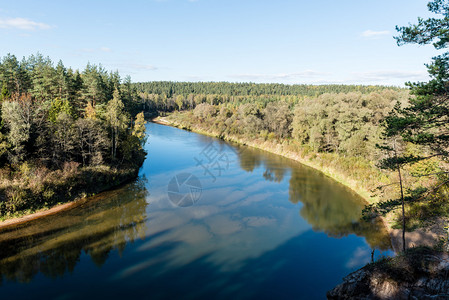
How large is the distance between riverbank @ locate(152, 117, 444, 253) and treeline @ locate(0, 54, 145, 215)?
88.1 feet

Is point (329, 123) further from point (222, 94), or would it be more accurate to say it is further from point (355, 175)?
point (222, 94)

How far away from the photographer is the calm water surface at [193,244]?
15.0 meters

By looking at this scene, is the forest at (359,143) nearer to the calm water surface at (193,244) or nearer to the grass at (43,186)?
the calm water surface at (193,244)

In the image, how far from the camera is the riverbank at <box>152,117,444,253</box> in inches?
707

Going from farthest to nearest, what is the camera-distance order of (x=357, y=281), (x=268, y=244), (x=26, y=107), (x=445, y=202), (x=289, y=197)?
(x=289, y=197), (x=26, y=107), (x=268, y=244), (x=445, y=202), (x=357, y=281)

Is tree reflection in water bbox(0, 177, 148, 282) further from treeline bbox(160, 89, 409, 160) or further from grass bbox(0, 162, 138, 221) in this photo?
treeline bbox(160, 89, 409, 160)

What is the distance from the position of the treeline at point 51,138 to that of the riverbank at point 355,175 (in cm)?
2686

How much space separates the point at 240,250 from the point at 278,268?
3.13 m

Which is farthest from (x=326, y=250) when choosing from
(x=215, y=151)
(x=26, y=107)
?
(x=215, y=151)

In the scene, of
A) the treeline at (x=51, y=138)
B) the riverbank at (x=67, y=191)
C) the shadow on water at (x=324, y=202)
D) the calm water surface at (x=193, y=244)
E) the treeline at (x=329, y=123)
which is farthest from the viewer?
the treeline at (x=329, y=123)

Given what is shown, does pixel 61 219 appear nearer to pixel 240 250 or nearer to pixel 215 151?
pixel 240 250

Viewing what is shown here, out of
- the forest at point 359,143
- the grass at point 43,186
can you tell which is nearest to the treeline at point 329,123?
the forest at point 359,143

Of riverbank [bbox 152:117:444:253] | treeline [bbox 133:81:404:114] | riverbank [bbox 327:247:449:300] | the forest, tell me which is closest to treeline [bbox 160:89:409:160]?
the forest

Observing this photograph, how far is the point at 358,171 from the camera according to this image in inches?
1355
